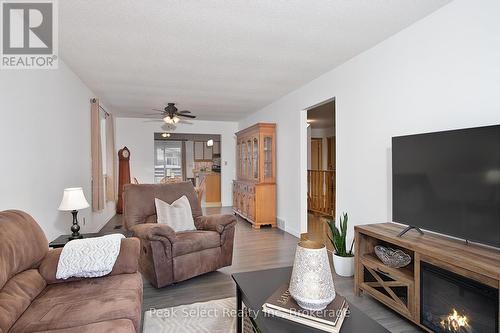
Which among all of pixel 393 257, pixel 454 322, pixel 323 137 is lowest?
pixel 454 322

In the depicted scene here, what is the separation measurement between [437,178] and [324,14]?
156cm

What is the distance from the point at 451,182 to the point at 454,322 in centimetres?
89

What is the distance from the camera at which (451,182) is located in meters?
1.88

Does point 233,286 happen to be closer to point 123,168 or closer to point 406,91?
point 406,91

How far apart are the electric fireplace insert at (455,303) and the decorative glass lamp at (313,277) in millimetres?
951

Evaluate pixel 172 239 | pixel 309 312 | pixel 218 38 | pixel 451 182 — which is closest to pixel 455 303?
pixel 451 182

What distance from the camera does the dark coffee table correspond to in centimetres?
127

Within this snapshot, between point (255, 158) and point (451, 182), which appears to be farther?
point (255, 158)

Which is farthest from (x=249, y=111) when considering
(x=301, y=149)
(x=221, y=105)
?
(x=301, y=149)

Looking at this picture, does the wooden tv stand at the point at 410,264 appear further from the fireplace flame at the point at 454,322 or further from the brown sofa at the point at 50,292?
the brown sofa at the point at 50,292

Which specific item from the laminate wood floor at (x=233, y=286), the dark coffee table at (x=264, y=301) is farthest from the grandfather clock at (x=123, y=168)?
the dark coffee table at (x=264, y=301)

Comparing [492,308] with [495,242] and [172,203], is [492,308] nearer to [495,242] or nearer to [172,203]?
[495,242]

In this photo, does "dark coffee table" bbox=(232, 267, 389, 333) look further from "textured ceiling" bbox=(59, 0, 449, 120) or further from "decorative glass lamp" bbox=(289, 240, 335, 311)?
"textured ceiling" bbox=(59, 0, 449, 120)

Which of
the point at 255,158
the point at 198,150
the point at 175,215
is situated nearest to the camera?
the point at 175,215
